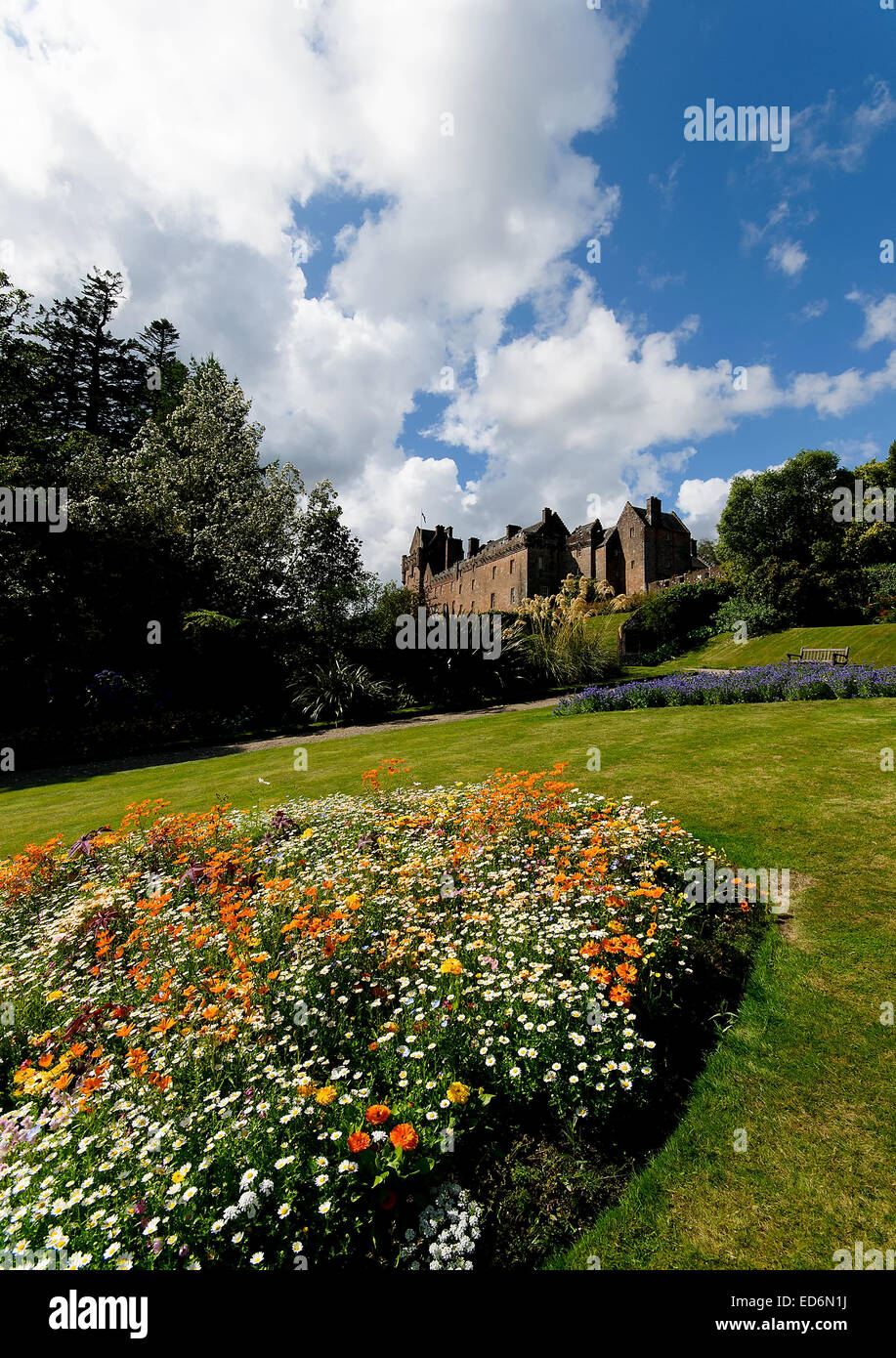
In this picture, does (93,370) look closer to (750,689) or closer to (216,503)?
(216,503)

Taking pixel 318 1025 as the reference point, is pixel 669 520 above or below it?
above

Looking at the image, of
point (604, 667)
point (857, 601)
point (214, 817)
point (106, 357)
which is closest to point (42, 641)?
point (214, 817)

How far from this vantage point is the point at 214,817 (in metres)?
6.04

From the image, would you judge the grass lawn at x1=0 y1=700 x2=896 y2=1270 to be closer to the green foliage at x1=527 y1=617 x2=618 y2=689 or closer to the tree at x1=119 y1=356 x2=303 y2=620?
the green foliage at x1=527 y1=617 x2=618 y2=689

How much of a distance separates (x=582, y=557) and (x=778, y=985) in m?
50.4

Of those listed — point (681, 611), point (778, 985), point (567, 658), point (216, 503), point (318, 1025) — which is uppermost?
point (216, 503)

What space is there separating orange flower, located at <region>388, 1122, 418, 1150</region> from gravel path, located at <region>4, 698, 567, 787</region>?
11.8m

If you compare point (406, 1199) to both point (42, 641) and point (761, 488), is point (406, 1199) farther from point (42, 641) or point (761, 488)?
point (761, 488)

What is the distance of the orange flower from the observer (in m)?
2.13

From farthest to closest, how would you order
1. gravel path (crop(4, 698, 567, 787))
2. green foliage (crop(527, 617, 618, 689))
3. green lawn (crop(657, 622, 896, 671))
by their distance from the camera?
green lawn (crop(657, 622, 896, 671)), green foliage (crop(527, 617, 618, 689)), gravel path (crop(4, 698, 567, 787))

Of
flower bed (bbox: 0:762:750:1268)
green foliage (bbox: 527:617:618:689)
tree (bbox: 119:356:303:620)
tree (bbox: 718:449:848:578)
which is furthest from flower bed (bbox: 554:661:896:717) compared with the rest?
tree (bbox: 718:449:848:578)

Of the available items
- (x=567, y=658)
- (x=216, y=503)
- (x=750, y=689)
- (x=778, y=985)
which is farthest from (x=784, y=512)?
(x=778, y=985)

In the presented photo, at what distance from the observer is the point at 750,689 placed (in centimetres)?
1245

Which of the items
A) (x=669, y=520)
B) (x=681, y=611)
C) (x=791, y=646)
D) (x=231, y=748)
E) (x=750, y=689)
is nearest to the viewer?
(x=750, y=689)
